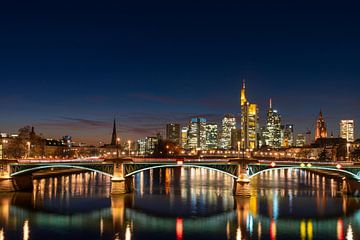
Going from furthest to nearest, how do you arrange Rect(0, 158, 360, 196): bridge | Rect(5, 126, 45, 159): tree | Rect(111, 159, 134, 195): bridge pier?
Rect(5, 126, 45, 159): tree < Rect(111, 159, 134, 195): bridge pier < Rect(0, 158, 360, 196): bridge

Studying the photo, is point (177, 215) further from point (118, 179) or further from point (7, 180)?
point (7, 180)

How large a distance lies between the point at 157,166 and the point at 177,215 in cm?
1945

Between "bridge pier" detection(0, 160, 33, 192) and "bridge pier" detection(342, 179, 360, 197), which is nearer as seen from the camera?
"bridge pier" detection(342, 179, 360, 197)

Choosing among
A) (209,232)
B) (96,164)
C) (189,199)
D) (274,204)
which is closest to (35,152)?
(96,164)

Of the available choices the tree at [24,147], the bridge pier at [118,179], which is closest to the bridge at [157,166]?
the bridge pier at [118,179]

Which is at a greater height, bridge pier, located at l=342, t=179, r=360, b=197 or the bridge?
the bridge

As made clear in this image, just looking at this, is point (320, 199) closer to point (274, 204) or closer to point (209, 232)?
point (274, 204)

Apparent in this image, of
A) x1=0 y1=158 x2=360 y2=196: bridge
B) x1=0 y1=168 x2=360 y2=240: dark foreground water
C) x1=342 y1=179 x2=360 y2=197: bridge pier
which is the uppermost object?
x1=0 y1=158 x2=360 y2=196: bridge

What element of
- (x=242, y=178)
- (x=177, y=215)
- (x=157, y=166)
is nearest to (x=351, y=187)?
(x=242, y=178)

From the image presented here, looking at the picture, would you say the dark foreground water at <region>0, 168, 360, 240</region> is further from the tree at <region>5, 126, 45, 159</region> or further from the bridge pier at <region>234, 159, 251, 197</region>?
the tree at <region>5, 126, 45, 159</region>

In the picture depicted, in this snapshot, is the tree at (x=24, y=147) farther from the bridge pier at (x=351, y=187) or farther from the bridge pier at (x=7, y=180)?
the bridge pier at (x=351, y=187)

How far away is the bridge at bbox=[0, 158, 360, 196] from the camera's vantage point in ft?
286

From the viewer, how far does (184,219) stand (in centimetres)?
6631

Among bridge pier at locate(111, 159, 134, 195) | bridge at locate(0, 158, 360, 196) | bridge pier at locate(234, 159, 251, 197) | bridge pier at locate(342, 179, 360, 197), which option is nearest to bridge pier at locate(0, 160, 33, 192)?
bridge at locate(0, 158, 360, 196)
